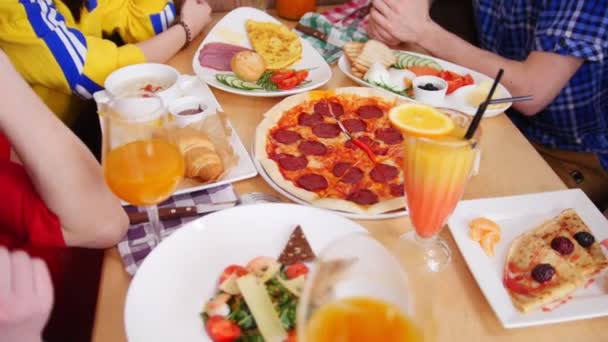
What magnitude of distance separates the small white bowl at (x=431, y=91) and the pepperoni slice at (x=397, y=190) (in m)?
0.40

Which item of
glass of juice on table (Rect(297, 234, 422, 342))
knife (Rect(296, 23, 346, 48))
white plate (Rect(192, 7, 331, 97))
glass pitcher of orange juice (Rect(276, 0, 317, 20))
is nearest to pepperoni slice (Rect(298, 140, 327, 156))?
white plate (Rect(192, 7, 331, 97))

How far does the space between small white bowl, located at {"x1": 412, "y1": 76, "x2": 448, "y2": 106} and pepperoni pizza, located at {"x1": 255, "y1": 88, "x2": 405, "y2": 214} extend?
0.08m

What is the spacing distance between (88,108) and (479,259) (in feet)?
4.50

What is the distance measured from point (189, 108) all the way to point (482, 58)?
101 cm

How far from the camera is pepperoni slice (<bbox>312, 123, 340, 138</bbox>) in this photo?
4.74 feet

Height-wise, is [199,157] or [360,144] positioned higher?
[199,157]

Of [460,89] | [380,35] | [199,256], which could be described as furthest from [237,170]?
[380,35]

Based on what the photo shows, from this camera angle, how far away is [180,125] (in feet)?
4.35

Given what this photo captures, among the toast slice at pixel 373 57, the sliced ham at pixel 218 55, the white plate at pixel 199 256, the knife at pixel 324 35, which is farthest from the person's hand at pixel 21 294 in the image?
the knife at pixel 324 35

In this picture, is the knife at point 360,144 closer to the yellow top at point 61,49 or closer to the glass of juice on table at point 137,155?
the glass of juice on table at point 137,155

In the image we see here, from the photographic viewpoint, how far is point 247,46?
5.99ft

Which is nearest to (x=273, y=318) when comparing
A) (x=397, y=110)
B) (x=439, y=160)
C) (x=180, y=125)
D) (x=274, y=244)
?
(x=274, y=244)

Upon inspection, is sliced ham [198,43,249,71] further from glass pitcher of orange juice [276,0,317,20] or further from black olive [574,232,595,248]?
black olive [574,232,595,248]

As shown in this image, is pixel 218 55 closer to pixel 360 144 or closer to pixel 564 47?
pixel 360 144
